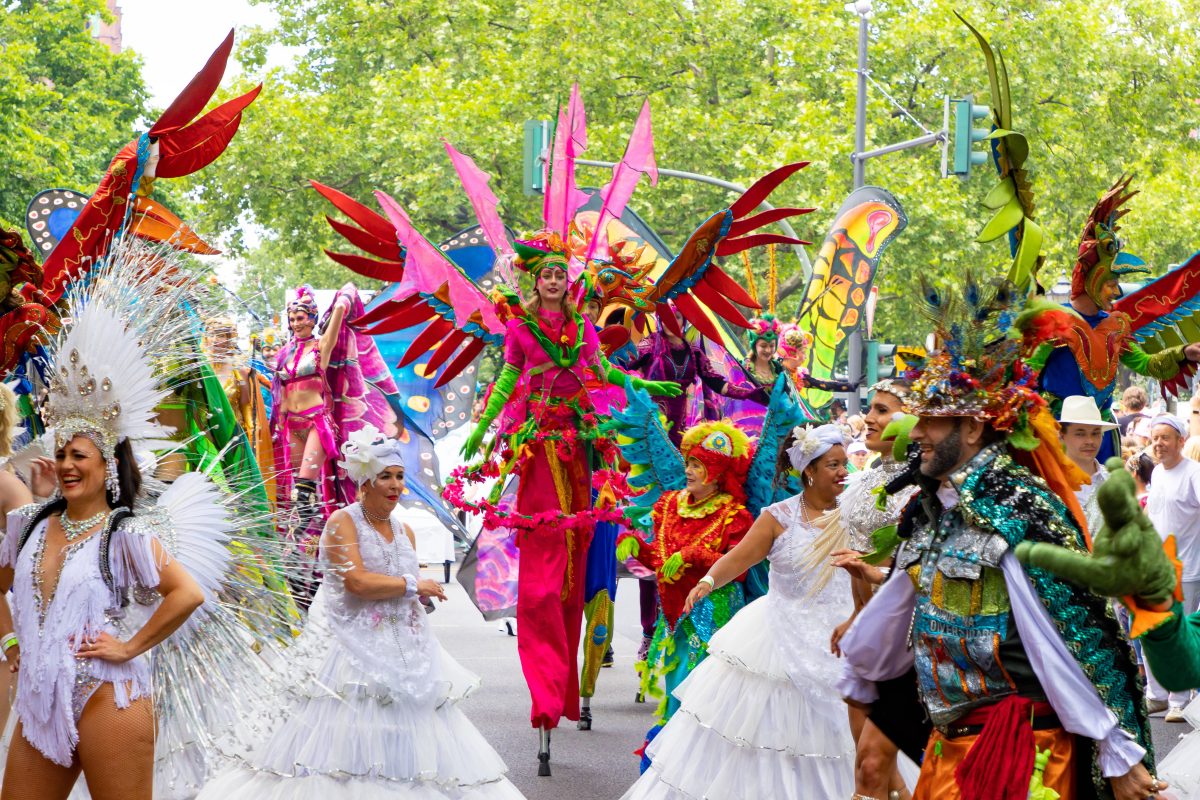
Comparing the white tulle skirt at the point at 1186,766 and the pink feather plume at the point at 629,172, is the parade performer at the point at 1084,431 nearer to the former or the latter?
the white tulle skirt at the point at 1186,766

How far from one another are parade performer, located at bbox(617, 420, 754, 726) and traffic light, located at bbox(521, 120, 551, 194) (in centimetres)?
1537

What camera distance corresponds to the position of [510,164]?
36281mm

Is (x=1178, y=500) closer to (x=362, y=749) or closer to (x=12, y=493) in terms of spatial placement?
(x=362, y=749)

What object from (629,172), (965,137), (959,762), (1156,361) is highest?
(965,137)

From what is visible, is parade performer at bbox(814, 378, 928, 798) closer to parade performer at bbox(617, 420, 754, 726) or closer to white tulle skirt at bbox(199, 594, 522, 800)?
parade performer at bbox(617, 420, 754, 726)

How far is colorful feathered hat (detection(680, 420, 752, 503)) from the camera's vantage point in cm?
784

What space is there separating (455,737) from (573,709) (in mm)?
1888

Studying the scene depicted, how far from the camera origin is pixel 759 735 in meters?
7.07

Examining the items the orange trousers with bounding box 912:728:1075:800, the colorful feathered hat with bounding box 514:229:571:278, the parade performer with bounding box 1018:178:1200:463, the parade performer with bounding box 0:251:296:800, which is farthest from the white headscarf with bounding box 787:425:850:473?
the parade performer with bounding box 0:251:296:800

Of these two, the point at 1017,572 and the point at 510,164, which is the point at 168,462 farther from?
the point at 510,164

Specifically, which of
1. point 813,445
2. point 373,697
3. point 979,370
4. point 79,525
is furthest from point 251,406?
point 979,370

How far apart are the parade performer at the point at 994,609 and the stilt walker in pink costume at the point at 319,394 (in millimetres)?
8044

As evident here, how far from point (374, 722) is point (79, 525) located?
201 centimetres

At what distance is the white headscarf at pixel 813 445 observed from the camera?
24.3 ft
